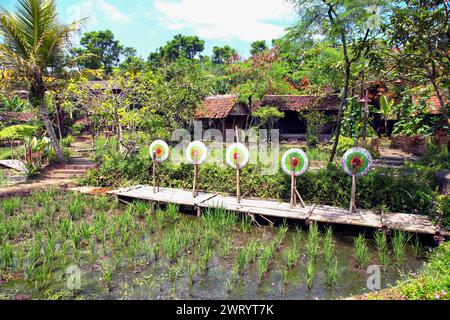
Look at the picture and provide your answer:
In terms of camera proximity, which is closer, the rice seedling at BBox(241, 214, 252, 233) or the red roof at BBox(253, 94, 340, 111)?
the rice seedling at BBox(241, 214, 252, 233)

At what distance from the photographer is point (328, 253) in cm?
555

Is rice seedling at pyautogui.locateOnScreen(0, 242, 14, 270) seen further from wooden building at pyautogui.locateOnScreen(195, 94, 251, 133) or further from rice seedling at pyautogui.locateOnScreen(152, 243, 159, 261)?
wooden building at pyautogui.locateOnScreen(195, 94, 251, 133)

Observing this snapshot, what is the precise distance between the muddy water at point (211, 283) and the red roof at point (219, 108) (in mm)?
13209

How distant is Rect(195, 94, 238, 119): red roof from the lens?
18500 mm

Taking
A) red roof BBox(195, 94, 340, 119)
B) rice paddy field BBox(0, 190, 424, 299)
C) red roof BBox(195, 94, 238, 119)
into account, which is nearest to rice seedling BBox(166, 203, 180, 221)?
rice paddy field BBox(0, 190, 424, 299)

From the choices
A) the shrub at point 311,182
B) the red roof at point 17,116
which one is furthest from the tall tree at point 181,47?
the shrub at point 311,182

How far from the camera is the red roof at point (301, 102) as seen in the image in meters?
19.3

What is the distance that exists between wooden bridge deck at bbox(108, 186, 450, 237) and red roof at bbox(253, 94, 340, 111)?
1205 cm

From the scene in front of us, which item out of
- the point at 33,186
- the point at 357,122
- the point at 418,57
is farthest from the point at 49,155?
the point at 357,122

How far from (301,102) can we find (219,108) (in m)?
5.28

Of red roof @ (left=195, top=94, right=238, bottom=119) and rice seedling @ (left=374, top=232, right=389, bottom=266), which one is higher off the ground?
red roof @ (left=195, top=94, right=238, bottom=119)

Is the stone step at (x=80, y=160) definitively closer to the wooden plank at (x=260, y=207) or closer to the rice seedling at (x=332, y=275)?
the wooden plank at (x=260, y=207)
